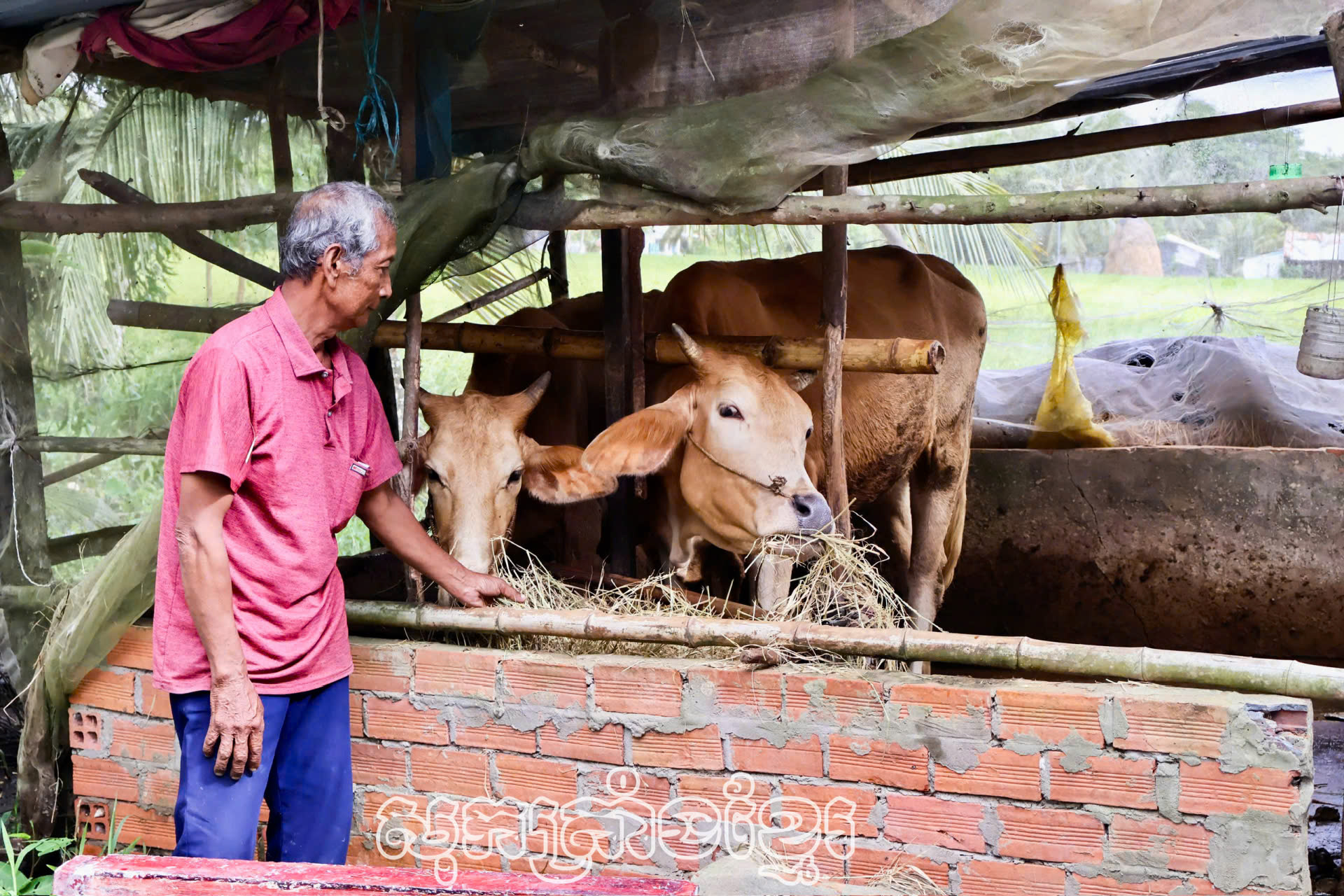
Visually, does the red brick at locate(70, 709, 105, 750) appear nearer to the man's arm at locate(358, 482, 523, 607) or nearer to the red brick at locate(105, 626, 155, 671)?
the red brick at locate(105, 626, 155, 671)

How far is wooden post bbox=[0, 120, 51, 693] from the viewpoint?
4.52m

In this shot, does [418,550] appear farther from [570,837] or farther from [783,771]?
[783,771]

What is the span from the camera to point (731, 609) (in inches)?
176

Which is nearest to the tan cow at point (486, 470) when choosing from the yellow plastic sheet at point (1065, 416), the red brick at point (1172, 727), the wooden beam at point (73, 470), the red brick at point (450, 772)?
the red brick at point (450, 772)

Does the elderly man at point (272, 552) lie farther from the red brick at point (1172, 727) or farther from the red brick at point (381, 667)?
the red brick at point (1172, 727)

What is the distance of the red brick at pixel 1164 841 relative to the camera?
9.89 ft

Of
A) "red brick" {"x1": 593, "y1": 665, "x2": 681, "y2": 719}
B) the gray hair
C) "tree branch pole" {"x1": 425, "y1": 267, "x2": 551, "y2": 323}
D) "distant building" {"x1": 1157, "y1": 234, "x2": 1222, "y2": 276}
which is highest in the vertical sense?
"distant building" {"x1": 1157, "y1": 234, "x2": 1222, "y2": 276}

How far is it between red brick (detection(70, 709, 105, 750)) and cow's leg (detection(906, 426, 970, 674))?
397 centimetres

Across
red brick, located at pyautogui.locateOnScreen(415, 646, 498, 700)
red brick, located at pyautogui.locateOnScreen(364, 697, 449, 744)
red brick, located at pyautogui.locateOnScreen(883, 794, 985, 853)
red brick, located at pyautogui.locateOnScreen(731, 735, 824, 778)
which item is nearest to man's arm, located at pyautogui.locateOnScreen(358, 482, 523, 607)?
red brick, located at pyautogui.locateOnScreen(415, 646, 498, 700)

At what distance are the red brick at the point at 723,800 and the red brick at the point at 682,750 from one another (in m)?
0.04

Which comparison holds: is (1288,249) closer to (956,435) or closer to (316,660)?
(956,435)

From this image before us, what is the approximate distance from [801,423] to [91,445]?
2679mm

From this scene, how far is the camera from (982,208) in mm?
3451

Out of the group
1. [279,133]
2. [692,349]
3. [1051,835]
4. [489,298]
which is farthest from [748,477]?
[489,298]
